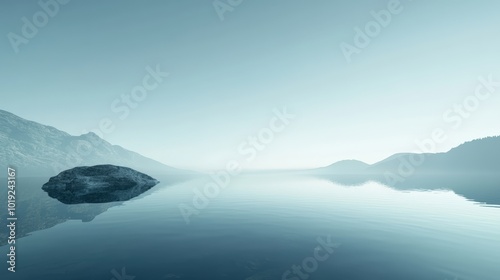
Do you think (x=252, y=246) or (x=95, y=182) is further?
(x=95, y=182)

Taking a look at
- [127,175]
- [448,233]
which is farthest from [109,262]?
[127,175]

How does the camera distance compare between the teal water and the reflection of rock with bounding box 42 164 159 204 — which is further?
the reflection of rock with bounding box 42 164 159 204

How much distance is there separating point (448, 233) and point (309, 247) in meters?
13.7

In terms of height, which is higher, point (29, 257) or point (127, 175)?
point (127, 175)

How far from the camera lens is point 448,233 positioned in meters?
17.4

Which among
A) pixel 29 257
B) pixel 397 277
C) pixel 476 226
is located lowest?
pixel 476 226

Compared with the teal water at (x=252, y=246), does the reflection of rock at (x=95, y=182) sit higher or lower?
higher

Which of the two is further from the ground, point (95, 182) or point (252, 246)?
point (95, 182)

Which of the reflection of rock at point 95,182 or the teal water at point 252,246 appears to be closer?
the teal water at point 252,246

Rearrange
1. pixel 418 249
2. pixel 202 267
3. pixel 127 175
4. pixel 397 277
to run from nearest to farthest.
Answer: pixel 397 277
pixel 202 267
pixel 418 249
pixel 127 175

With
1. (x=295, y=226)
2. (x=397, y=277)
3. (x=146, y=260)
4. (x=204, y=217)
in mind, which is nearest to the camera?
(x=397, y=277)

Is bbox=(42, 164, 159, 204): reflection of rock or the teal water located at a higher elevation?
bbox=(42, 164, 159, 204): reflection of rock

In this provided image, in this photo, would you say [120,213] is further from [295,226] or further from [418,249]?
[418,249]

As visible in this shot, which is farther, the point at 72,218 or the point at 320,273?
the point at 72,218
